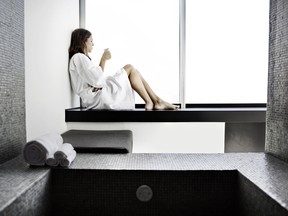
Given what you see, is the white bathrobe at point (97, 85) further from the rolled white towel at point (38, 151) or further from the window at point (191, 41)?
the rolled white towel at point (38, 151)

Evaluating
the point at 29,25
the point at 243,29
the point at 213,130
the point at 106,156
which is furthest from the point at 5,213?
the point at 243,29

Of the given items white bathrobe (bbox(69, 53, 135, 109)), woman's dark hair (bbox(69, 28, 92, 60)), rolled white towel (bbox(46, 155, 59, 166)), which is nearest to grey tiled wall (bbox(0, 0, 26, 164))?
rolled white towel (bbox(46, 155, 59, 166))

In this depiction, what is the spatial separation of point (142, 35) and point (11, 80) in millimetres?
2148

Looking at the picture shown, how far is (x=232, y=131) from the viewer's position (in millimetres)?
2879

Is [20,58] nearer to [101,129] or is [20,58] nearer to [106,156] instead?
[106,156]

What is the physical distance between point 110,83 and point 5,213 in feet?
7.29

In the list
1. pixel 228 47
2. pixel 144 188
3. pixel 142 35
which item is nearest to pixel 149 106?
pixel 142 35

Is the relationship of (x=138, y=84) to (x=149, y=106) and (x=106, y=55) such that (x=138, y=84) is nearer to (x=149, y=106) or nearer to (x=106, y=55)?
(x=149, y=106)

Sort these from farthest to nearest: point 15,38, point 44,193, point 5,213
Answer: point 15,38 → point 44,193 → point 5,213

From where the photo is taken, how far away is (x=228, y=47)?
3676mm

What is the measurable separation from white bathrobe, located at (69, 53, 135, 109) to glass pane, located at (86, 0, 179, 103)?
52 cm

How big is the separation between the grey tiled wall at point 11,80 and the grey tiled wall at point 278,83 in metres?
1.48

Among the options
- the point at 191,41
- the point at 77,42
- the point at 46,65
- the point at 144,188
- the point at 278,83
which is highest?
the point at 191,41

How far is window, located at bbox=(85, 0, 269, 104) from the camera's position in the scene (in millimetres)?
3639
